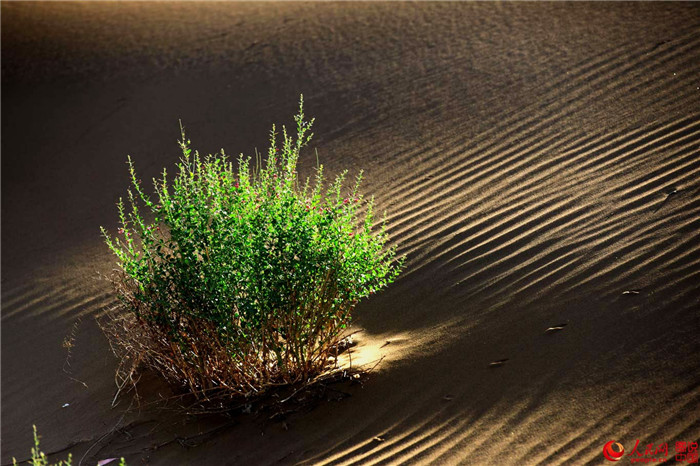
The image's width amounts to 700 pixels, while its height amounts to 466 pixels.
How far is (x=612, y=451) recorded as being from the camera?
10.0 ft

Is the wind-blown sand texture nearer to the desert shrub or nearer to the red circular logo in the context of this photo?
the red circular logo

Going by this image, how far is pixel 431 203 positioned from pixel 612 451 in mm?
2752

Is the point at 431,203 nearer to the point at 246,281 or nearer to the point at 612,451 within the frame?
the point at 246,281

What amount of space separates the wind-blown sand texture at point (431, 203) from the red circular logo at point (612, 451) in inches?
1.9

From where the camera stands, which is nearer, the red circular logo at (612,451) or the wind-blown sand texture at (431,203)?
the red circular logo at (612,451)

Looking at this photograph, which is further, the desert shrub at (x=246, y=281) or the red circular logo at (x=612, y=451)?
the desert shrub at (x=246, y=281)

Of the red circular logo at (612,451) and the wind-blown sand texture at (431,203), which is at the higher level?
the wind-blown sand texture at (431,203)

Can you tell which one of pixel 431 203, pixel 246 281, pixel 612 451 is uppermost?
pixel 246 281

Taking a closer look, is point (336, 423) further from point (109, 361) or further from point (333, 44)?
point (333, 44)

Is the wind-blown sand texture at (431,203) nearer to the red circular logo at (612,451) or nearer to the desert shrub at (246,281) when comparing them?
the red circular logo at (612,451)

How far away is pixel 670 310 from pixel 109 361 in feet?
11.2

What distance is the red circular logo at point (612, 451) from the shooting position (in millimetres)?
3018

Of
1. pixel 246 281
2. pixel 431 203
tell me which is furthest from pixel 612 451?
pixel 431 203

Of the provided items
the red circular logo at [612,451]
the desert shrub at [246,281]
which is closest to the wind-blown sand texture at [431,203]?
the red circular logo at [612,451]
